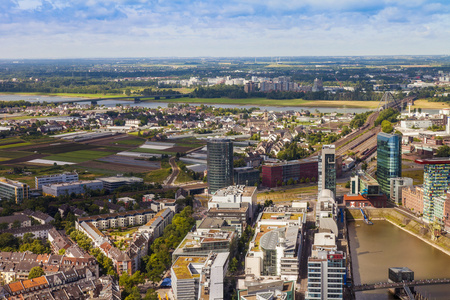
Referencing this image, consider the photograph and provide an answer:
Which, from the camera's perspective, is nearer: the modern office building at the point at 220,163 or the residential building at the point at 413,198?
the residential building at the point at 413,198

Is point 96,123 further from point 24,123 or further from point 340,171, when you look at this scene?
point 340,171

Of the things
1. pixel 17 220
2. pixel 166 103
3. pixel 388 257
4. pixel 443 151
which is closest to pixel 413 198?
pixel 388 257

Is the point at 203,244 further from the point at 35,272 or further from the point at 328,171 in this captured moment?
the point at 328,171

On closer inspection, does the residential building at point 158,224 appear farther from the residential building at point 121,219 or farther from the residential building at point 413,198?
the residential building at point 413,198

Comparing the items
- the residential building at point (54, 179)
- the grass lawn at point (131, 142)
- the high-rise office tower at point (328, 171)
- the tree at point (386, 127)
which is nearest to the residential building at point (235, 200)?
the high-rise office tower at point (328, 171)

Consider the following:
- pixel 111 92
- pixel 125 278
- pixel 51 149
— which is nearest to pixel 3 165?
pixel 51 149

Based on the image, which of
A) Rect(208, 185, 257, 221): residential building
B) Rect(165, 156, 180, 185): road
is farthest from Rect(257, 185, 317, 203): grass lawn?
Rect(165, 156, 180, 185): road
